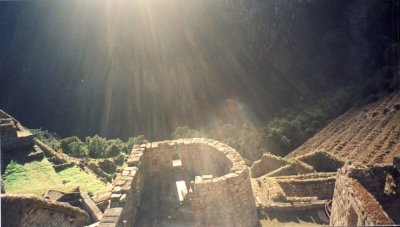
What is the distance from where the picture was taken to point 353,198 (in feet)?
24.9

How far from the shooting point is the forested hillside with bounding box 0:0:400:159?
55.0 metres

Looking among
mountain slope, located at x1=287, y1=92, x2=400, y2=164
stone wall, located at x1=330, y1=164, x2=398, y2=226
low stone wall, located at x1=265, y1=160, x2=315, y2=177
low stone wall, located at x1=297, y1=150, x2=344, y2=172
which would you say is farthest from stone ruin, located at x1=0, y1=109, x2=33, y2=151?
mountain slope, located at x1=287, y1=92, x2=400, y2=164

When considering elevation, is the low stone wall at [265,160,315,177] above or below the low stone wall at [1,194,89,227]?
above

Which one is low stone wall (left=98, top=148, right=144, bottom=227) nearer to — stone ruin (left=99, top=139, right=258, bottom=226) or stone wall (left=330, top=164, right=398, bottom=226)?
stone ruin (left=99, top=139, right=258, bottom=226)

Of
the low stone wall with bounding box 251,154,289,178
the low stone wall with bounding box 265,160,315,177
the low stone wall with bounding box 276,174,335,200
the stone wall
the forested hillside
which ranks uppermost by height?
the forested hillside

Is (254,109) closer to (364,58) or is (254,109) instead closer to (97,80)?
(364,58)

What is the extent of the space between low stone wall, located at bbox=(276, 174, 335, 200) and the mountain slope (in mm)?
5127

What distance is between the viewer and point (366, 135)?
2933cm

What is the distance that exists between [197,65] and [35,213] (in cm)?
8092

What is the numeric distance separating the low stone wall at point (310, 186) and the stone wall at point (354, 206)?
7.43 m

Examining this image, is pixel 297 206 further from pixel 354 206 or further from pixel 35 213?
pixel 35 213

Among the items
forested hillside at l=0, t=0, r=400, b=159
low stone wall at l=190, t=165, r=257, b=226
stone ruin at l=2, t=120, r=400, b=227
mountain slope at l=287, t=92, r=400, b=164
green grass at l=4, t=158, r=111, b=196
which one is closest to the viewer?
stone ruin at l=2, t=120, r=400, b=227

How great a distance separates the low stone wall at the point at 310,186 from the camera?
1683cm

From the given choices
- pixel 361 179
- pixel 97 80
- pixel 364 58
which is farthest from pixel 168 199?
pixel 97 80
